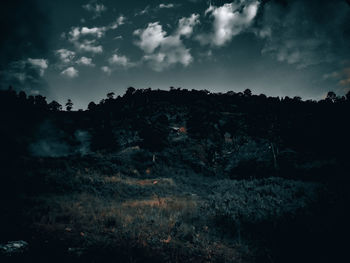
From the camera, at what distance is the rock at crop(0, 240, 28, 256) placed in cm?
474

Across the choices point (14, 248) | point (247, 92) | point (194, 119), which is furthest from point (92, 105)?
point (14, 248)

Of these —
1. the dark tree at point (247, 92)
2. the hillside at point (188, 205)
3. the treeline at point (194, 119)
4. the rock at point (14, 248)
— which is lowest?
the hillside at point (188, 205)

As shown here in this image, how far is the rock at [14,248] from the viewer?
4.74 m

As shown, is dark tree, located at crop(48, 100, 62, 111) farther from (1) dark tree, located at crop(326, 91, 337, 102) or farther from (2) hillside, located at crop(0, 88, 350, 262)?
(1) dark tree, located at crop(326, 91, 337, 102)

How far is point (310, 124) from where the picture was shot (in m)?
36.8

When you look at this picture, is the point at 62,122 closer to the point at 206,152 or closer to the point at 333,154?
the point at 206,152

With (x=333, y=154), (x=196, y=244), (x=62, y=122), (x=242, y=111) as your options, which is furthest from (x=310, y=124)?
(x=62, y=122)

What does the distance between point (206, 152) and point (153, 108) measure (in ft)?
131

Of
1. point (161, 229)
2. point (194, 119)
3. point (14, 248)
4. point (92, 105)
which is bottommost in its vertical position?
point (161, 229)

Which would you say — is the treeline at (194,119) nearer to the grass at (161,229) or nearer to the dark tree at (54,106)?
the dark tree at (54,106)

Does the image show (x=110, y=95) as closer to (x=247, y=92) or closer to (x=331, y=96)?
(x=247, y=92)

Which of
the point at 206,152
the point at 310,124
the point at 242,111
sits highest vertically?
the point at 242,111

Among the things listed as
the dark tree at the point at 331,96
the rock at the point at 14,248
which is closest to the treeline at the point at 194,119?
the dark tree at the point at 331,96

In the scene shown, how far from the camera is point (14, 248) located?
496 centimetres
